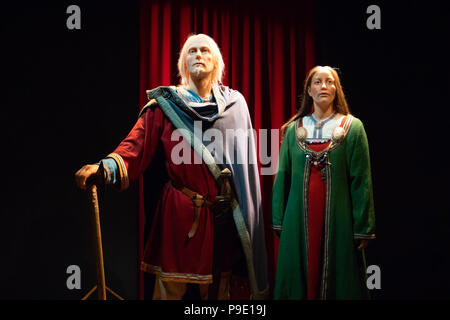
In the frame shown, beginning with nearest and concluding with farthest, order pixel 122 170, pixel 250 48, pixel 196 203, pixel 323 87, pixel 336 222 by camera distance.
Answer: pixel 122 170, pixel 196 203, pixel 336 222, pixel 323 87, pixel 250 48

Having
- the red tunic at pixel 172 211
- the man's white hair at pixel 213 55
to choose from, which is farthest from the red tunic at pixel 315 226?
the man's white hair at pixel 213 55

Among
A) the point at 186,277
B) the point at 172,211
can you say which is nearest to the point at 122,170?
the point at 172,211

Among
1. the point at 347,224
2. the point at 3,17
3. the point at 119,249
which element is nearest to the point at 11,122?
the point at 3,17

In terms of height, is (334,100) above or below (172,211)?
above

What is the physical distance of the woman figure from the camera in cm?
215

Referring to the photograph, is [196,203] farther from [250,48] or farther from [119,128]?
[250,48]

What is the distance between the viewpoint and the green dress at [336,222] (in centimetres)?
214

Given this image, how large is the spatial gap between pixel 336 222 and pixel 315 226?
114 mm

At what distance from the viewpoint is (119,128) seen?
2.76 meters

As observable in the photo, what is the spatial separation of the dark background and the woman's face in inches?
26.9

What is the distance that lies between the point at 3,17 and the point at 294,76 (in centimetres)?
200

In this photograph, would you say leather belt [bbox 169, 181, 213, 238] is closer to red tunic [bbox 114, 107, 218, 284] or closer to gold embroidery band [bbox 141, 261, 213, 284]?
red tunic [bbox 114, 107, 218, 284]

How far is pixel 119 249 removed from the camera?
2.73 metres
